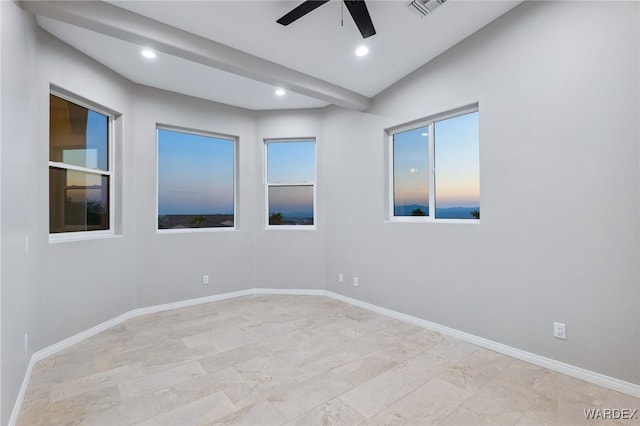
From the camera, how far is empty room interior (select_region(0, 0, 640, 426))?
6.77ft

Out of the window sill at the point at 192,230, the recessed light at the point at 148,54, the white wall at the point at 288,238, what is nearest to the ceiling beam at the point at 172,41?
the recessed light at the point at 148,54

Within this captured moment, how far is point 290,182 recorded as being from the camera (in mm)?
4961

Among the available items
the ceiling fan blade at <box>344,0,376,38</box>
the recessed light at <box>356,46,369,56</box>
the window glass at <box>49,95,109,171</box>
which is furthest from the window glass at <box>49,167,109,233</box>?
the recessed light at <box>356,46,369,56</box>

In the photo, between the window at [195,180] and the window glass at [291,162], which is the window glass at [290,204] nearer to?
the window glass at [291,162]

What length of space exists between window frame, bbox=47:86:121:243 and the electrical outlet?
Result: 4461 mm

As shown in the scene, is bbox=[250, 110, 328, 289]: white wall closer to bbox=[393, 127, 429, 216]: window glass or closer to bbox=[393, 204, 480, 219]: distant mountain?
bbox=[393, 127, 429, 216]: window glass

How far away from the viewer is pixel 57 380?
2.32 m

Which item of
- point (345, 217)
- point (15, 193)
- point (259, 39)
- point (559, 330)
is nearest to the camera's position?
point (15, 193)

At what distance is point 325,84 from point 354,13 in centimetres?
154

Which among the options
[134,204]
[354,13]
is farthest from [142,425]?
[354,13]

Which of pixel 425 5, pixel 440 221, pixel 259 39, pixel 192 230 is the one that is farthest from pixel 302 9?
pixel 192 230

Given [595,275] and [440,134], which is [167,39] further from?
Result: [595,275]

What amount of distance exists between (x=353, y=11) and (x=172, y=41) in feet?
5.33

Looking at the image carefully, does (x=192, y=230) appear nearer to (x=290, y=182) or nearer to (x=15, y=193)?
(x=290, y=182)
